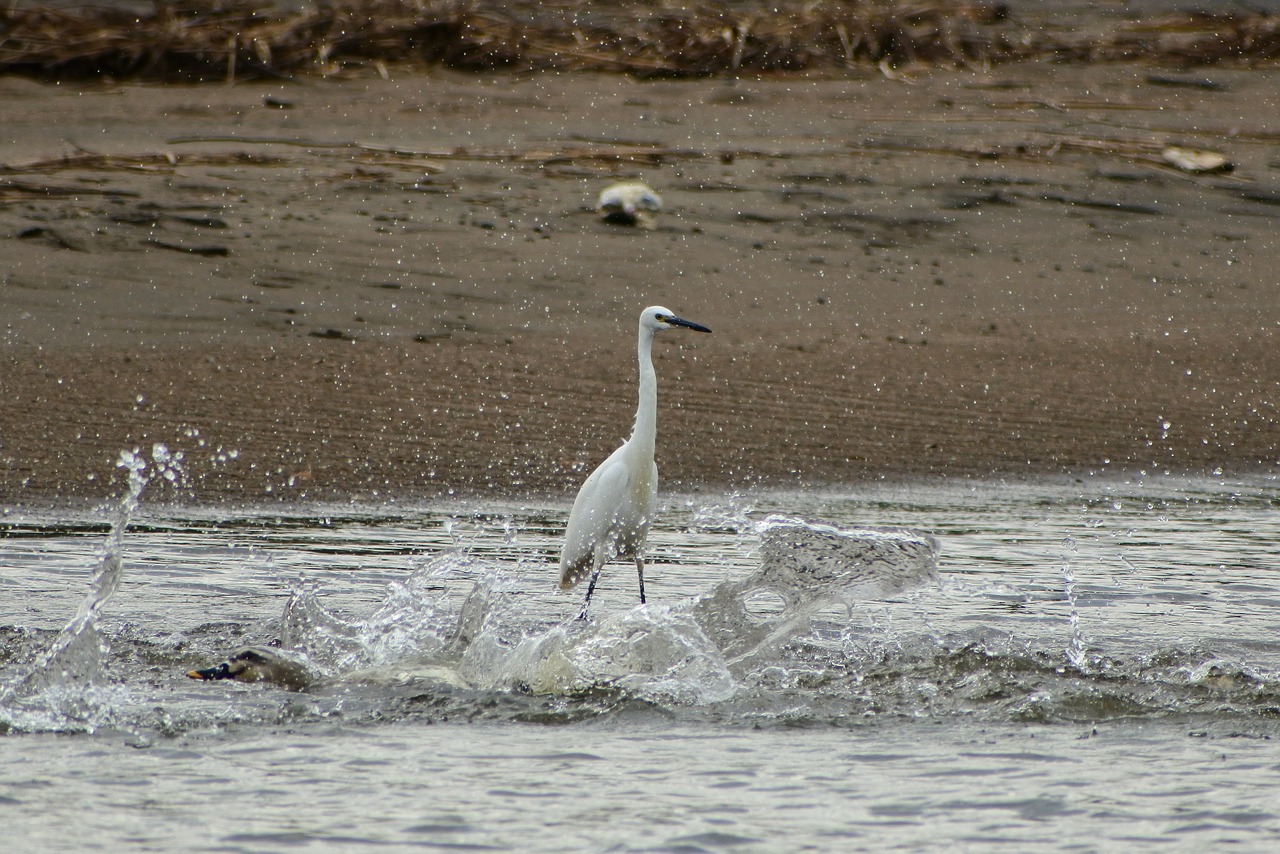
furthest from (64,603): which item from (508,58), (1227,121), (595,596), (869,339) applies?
(1227,121)

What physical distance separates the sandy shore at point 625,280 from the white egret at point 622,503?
6.39 feet

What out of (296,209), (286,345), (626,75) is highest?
(626,75)

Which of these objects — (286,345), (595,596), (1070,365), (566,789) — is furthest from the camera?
(1070,365)

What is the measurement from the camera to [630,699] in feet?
18.2

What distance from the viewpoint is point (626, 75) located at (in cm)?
1574

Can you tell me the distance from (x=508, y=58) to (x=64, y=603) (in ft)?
33.7

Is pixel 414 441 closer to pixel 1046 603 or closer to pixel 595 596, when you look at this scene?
pixel 595 596

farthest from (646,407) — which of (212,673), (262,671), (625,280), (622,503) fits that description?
(625,280)

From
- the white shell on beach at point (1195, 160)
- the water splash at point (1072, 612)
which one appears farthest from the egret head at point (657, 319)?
the white shell on beach at point (1195, 160)

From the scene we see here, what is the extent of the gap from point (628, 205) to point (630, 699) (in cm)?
802

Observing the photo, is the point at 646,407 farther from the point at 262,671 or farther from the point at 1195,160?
the point at 1195,160

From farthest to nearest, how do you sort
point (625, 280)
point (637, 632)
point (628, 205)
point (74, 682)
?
1. point (628, 205)
2. point (625, 280)
3. point (637, 632)
4. point (74, 682)

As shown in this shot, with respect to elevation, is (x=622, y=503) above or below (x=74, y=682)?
above

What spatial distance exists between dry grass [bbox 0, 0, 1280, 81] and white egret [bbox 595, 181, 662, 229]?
285cm
